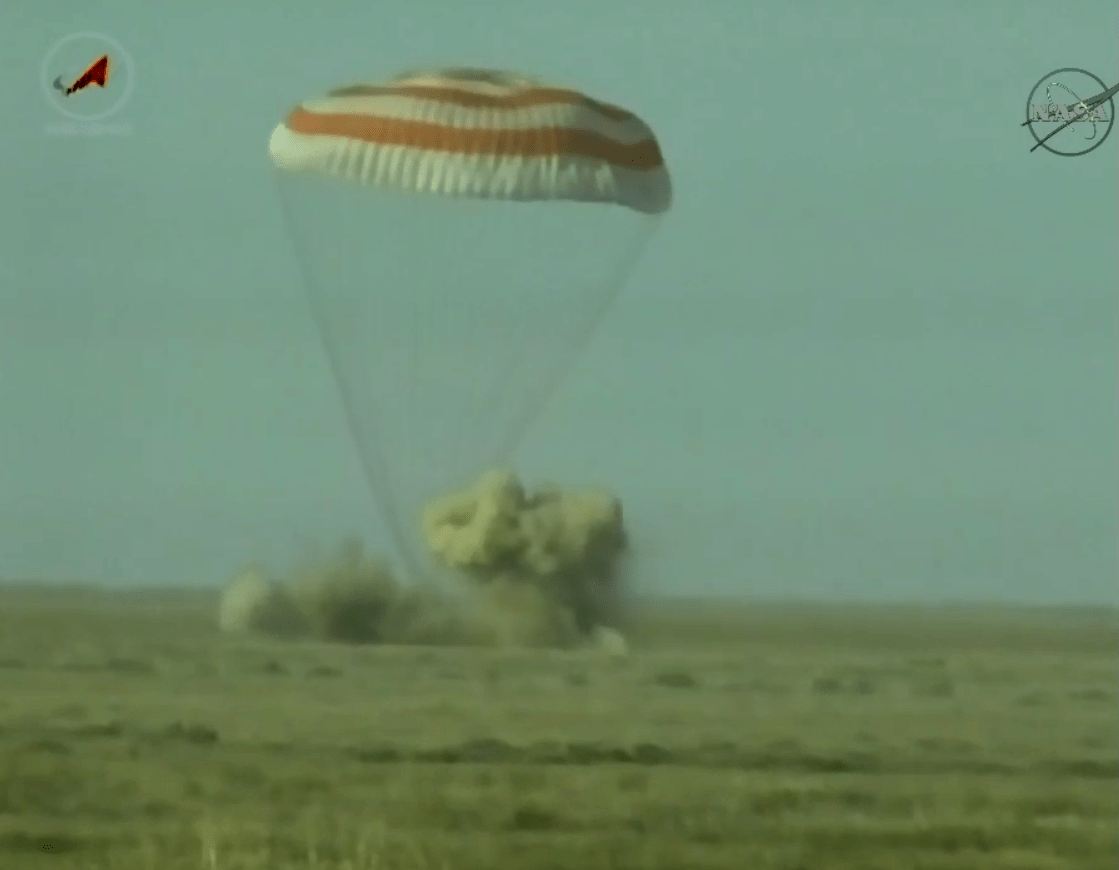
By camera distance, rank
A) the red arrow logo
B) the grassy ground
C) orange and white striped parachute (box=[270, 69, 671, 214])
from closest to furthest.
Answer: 1. orange and white striped parachute (box=[270, 69, 671, 214])
2. the grassy ground
3. the red arrow logo

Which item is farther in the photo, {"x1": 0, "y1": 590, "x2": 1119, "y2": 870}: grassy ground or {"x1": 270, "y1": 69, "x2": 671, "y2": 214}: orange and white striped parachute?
{"x1": 0, "y1": 590, "x2": 1119, "y2": 870}: grassy ground

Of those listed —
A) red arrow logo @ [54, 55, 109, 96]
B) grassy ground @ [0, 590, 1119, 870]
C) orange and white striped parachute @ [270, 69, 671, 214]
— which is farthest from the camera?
red arrow logo @ [54, 55, 109, 96]

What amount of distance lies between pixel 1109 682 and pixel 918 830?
249 centimetres

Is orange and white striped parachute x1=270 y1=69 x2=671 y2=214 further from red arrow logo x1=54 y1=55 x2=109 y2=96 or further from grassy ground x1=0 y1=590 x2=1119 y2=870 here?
grassy ground x1=0 y1=590 x2=1119 y2=870

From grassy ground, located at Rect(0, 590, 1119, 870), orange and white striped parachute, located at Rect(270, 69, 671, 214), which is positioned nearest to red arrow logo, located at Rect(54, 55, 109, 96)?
orange and white striped parachute, located at Rect(270, 69, 671, 214)

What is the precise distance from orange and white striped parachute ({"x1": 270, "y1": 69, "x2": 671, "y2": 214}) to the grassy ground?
8.05 feet

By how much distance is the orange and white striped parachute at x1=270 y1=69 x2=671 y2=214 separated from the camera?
7051 millimetres

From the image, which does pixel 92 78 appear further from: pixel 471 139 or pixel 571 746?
pixel 571 746

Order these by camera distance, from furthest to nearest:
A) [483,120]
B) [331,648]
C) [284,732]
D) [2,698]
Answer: [331,648], [2,698], [284,732], [483,120]

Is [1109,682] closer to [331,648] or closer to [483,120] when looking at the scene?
[331,648]

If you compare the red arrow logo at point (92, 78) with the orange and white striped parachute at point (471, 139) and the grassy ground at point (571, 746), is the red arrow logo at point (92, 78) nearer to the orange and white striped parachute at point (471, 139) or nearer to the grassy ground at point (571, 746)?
the orange and white striped parachute at point (471, 139)

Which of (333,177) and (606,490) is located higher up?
(333,177)

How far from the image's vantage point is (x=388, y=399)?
8391mm

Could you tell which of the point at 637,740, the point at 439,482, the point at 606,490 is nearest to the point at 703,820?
the point at 637,740
